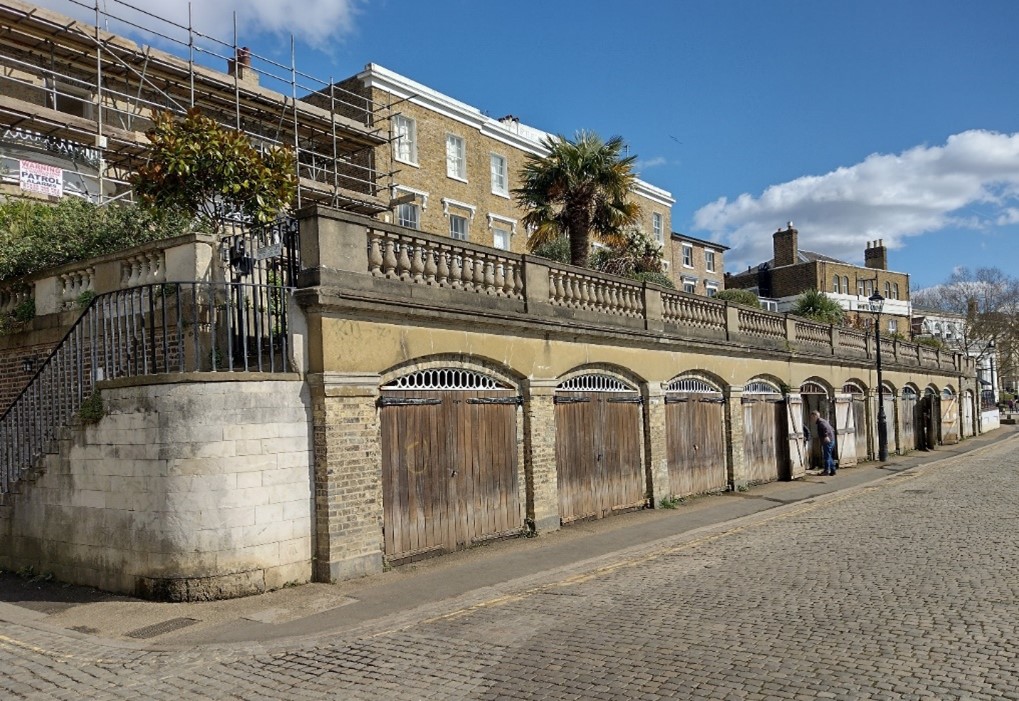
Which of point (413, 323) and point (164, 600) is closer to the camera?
point (164, 600)

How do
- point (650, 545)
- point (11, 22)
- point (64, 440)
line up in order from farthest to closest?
1. point (11, 22)
2. point (650, 545)
3. point (64, 440)

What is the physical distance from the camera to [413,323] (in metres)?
11.5

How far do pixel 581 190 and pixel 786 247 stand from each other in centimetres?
5131

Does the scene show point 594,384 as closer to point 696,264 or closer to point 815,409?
point 815,409

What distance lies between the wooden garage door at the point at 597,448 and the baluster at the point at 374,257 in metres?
4.40

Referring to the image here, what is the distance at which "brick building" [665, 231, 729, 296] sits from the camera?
49.6 meters

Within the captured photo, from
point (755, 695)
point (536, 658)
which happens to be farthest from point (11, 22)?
point (755, 695)

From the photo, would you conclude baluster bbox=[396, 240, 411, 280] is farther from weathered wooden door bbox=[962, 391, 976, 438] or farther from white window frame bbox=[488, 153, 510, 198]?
weathered wooden door bbox=[962, 391, 976, 438]

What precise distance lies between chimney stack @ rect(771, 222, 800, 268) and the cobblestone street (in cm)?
6004

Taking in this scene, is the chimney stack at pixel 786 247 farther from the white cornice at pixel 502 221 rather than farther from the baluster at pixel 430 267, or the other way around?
the baluster at pixel 430 267

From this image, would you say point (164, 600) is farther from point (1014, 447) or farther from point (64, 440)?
point (1014, 447)

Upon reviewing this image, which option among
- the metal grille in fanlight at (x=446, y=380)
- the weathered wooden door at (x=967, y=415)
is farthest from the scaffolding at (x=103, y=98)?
the weathered wooden door at (x=967, y=415)

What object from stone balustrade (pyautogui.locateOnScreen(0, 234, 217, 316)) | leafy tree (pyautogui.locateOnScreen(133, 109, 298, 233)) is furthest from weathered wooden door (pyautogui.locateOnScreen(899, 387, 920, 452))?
stone balustrade (pyautogui.locateOnScreen(0, 234, 217, 316))

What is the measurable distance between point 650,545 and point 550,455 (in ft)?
7.49
